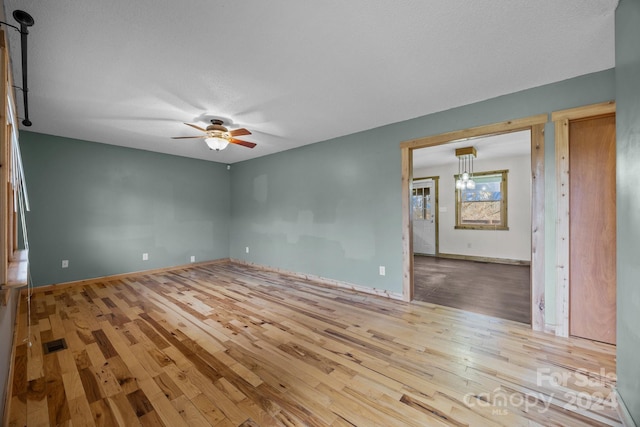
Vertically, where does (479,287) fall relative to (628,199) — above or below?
below

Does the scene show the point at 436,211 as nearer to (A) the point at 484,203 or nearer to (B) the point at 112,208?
(A) the point at 484,203

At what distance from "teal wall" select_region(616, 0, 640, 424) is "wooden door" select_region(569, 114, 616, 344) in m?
0.95

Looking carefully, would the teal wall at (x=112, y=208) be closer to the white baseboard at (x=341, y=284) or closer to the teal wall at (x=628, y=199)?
the white baseboard at (x=341, y=284)

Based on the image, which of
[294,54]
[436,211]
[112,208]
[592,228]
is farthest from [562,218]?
[112,208]

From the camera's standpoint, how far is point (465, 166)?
636 cm

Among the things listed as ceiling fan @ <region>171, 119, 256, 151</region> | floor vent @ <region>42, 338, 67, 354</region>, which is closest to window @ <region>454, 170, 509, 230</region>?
ceiling fan @ <region>171, 119, 256, 151</region>

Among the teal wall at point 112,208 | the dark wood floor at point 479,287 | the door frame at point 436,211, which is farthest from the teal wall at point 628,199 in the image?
the teal wall at point 112,208

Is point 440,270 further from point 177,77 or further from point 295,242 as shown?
point 177,77

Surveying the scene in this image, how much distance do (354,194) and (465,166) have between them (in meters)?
4.06

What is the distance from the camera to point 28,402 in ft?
5.11

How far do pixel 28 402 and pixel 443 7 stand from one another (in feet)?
11.4

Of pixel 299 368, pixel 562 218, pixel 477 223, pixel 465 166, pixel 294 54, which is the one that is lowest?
pixel 299 368

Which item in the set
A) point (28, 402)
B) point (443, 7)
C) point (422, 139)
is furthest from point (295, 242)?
point (443, 7)

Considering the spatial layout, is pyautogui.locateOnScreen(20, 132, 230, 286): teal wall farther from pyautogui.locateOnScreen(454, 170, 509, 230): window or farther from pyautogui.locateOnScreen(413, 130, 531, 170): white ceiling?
pyautogui.locateOnScreen(454, 170, 509, 230): window
